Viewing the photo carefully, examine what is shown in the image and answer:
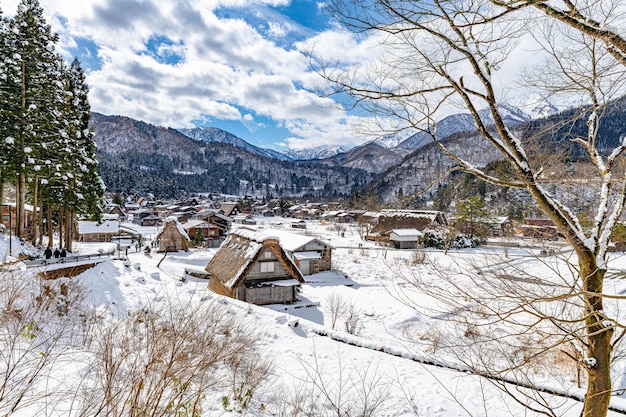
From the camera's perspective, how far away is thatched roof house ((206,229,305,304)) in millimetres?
16267

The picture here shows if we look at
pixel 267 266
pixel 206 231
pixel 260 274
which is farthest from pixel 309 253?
pixel 206 231

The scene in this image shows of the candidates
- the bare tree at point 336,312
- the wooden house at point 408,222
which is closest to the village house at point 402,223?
the wooden house at point 408,222

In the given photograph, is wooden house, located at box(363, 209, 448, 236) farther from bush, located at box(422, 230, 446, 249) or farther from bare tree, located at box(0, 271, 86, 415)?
bare tree, located at box(0, 271, 86, 415)

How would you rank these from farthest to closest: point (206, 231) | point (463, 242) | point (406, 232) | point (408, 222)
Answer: point (408, 222), point (206, 231), point (406, 232), point (463, 242)

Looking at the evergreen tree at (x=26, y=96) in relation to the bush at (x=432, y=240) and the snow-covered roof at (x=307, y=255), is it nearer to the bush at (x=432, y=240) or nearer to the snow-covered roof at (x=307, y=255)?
the snow-covered roof at (x=307, y=255)

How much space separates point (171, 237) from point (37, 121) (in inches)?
699

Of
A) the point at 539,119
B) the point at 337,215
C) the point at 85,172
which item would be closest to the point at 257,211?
the point at 337,215

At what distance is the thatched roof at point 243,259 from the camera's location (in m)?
16.1

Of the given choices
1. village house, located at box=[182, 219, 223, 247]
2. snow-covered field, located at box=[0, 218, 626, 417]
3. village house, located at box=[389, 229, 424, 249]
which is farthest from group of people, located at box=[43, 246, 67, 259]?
village house, located at box=[389, 229, 424, 249]

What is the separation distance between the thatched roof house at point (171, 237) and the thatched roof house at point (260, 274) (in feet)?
58.4

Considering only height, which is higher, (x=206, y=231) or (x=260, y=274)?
(x=260, y=274)

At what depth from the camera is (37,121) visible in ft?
57.0

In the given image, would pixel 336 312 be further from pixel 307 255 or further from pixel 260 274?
pixel 307 255

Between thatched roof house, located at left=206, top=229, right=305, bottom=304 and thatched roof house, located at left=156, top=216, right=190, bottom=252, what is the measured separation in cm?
1779
